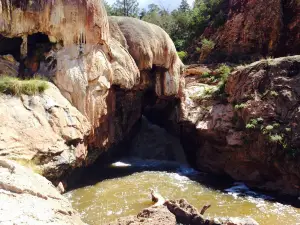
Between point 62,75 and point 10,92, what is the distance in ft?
6.65

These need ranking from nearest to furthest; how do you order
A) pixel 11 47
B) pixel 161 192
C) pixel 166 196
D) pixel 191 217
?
pixel 191 217 < pixel 166 196 < pixel 161 192 < pixel 11 47

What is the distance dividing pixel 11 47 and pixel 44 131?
4.68 meters

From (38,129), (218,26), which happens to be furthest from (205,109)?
(218,26)

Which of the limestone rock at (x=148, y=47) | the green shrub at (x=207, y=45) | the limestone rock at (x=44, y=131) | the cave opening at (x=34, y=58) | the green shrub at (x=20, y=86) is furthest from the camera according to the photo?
the green shrub at (x=207, y=45)

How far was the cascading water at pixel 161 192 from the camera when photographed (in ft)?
30.6

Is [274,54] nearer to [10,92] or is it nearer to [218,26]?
[218,26]

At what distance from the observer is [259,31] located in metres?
23.9

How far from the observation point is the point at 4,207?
4.96 m

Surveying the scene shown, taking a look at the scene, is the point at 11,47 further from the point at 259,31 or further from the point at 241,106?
the point at 259,31

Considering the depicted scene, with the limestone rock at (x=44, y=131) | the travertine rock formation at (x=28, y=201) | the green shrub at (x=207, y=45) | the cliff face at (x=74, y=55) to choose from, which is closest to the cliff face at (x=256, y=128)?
the cliff face at (x=74, y=55)


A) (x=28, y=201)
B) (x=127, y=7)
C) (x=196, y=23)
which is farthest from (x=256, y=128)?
(x=127, y=7)

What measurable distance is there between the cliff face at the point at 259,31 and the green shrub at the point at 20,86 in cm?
1743

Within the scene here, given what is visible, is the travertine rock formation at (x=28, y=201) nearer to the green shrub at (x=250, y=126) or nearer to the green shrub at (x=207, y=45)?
the green shrub at (x=250, y=126)

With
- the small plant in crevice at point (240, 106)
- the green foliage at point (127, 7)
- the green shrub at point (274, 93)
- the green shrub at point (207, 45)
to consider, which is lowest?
the small plant in crevice at point (240, 106)
